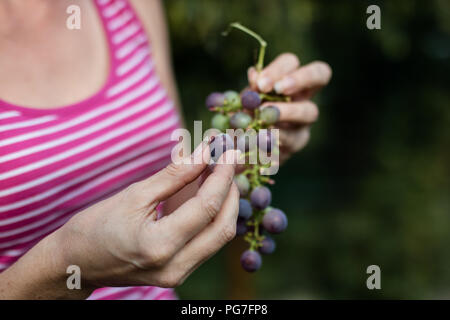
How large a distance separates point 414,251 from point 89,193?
2171 mm

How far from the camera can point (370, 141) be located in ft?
8.86

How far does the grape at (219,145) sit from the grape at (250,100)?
0.14 meters

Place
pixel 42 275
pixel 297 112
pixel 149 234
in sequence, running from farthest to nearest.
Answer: pixel 297 112, pixel 42 275, pixel 149 234

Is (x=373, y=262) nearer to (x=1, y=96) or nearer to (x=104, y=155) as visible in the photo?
(x=104, y=155)

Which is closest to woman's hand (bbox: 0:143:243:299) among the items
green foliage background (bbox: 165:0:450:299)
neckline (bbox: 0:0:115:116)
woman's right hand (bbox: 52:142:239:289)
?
woman's right hand (bbox: 52:142:239:289)

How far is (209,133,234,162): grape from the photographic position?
77 cm

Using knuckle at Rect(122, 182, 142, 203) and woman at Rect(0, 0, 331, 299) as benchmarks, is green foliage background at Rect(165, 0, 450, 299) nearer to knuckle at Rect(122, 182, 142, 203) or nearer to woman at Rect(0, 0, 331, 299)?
woman at Rect(0, 0, 331, 299)

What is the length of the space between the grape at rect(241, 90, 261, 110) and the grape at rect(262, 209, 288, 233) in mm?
188

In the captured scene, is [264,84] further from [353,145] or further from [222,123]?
[353,145]

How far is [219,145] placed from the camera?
0.77 meters

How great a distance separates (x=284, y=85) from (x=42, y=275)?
553 mm

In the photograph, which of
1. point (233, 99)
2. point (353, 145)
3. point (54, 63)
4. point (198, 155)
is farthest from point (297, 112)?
point (353, 145)

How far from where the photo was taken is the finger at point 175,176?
2.34 feet

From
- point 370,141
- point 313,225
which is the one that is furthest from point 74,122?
point 313,225
